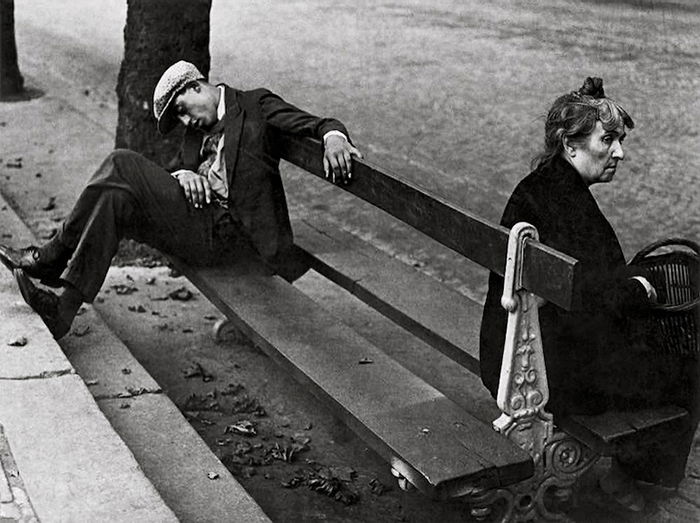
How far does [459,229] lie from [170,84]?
1875mm

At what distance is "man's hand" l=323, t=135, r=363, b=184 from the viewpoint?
4.29 m

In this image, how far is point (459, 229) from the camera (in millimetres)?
3621

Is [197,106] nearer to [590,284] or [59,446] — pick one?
[59,446]

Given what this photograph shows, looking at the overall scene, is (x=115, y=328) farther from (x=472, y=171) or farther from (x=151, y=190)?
(x=472, y=171)

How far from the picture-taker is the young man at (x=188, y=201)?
4.74 meters

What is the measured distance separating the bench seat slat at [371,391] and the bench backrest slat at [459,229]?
1.66 ft

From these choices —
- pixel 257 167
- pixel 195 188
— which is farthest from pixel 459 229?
pixel 195 188

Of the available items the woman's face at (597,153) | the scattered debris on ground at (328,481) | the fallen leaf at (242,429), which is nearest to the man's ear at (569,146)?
the woman's face at (597,153)

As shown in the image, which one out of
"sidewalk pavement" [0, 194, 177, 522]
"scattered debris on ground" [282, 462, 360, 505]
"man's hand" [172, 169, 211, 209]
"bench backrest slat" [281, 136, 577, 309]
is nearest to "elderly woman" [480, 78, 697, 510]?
"bench backrest slat" [281, 136, 577, 309]

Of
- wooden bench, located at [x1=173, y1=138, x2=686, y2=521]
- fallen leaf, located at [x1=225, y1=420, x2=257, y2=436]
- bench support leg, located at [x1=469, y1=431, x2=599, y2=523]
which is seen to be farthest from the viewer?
fallen leaf, located at [x1=225, y1=420, x2=257, y2=436]

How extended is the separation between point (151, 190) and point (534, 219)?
1.98 m

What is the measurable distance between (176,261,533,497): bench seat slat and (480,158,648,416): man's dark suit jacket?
1.03 feet

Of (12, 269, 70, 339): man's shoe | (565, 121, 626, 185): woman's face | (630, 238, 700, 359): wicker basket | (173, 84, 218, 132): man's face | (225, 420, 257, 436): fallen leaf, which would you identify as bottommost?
(225, 420, 257, 436): fallen leaf

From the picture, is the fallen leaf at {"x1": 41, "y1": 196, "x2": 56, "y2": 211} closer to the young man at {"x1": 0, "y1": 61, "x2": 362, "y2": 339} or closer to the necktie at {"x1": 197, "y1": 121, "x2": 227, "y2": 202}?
the young man at {"x1": 0, "y1": 61, "x2": 362, "y2": 339}
